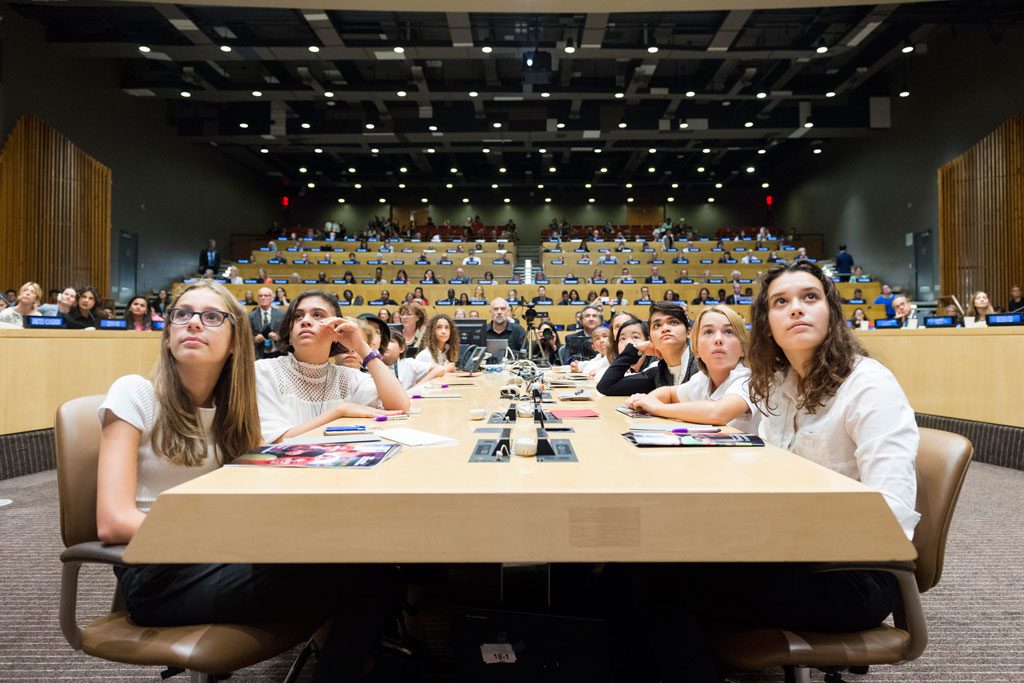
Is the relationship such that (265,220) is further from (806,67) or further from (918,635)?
(918,635)

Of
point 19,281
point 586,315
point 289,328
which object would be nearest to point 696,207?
point 586,315

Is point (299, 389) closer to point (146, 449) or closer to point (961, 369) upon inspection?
point (146, 449)

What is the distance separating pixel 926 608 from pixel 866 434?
1.36m

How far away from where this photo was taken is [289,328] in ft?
6.45

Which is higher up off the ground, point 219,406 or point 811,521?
point 219,406

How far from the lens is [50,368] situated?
13.4ft

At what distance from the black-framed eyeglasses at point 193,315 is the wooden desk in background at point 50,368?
303cm

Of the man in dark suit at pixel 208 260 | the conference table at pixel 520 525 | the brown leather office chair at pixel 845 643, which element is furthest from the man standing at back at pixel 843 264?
the conference table at pixel 520 525

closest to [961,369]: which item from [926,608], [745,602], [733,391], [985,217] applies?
[926,608]

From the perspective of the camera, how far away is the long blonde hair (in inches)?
50.8

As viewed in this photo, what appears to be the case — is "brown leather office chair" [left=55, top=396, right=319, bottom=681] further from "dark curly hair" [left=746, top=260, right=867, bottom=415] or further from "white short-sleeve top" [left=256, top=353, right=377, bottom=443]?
"dark curly hair" [left=746, top=260, right=867, bottom=415]

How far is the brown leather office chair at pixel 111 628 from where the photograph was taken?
1.02 m

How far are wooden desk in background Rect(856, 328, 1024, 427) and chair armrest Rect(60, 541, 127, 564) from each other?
Answer: 384 centimetres

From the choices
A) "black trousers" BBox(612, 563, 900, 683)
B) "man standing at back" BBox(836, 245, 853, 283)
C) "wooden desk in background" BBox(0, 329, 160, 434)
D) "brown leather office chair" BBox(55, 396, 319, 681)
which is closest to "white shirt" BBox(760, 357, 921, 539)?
"black trousers" BBox(612, 563, 900, 683)
